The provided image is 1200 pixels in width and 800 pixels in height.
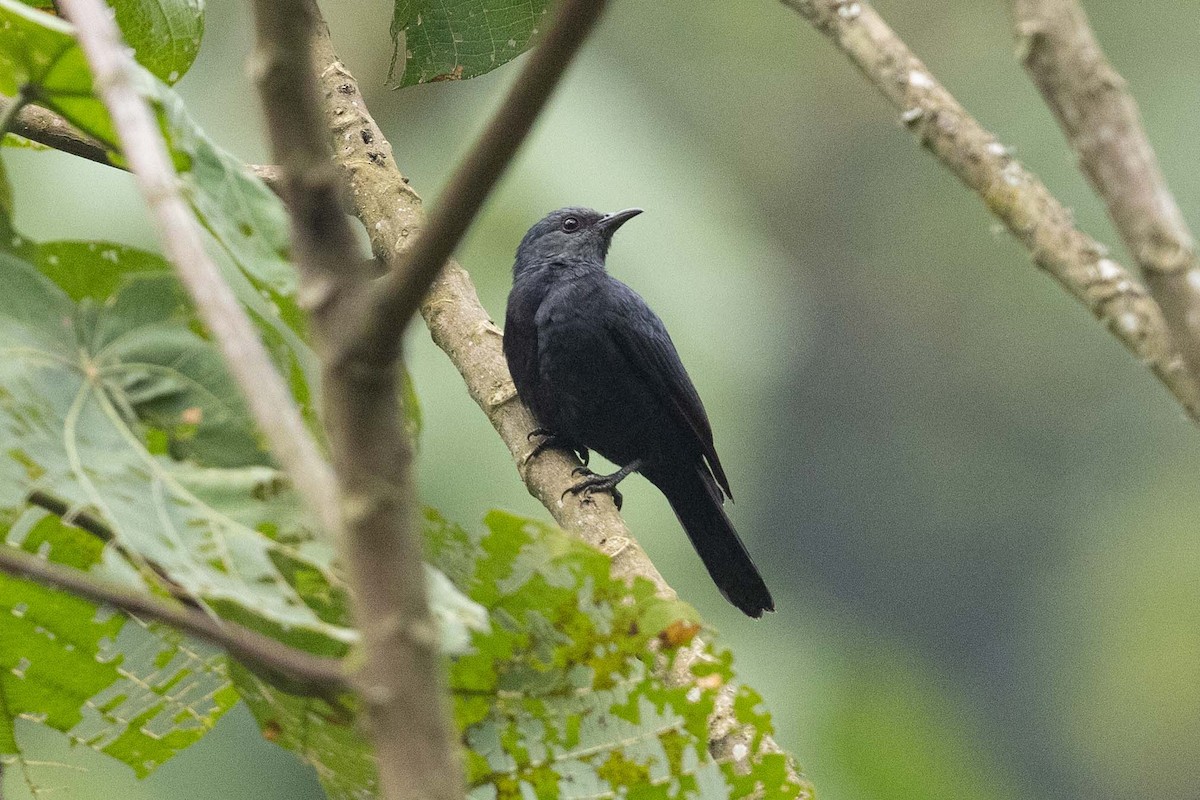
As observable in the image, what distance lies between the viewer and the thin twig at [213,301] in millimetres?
755

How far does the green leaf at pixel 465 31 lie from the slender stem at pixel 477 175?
177 cm

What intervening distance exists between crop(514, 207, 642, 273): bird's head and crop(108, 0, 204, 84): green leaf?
2.84 m

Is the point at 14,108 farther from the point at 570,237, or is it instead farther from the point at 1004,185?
the point at 570,237

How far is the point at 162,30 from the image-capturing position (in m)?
1.80

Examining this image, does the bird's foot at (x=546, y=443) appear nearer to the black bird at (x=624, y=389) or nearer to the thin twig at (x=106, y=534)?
the black bird at (x=624, y=389)

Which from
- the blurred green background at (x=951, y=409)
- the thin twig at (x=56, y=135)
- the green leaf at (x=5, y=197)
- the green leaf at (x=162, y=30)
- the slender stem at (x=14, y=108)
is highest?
the blurred green background at (x=951, y=409)

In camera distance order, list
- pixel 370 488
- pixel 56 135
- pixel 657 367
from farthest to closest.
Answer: pixel 657 367 → pixel 56 135 → pixel 370 488

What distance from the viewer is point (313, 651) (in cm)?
130

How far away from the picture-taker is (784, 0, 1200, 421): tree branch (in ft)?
3.57

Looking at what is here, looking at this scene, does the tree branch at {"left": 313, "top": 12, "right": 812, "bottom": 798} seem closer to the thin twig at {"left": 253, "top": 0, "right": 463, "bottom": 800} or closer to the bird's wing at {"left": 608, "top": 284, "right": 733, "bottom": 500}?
the bird's wing at {"left": 608, "top": 284, "right": 733, "bottom": 500}

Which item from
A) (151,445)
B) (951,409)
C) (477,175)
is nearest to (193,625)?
(477,175)

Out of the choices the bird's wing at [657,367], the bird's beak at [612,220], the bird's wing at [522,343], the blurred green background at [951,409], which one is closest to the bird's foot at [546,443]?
the bird's wing at [522,343]

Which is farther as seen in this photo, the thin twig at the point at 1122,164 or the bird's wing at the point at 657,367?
the bird's wing at the point at 657,367

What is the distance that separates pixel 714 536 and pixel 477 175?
373cm
